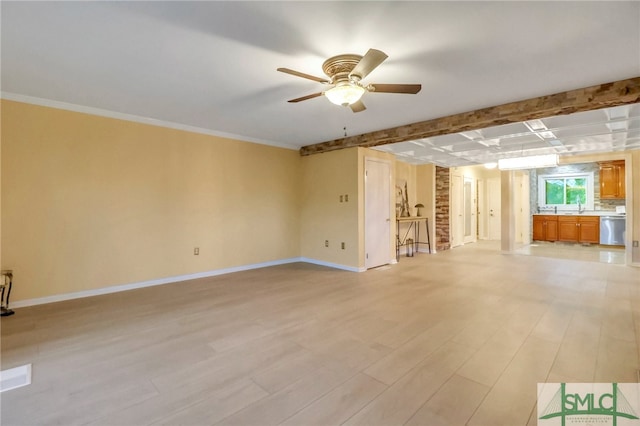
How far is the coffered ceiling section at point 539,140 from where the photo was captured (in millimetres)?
3783

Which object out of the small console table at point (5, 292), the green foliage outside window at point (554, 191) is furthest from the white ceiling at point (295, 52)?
the green foliage outside window at point (554, 191)

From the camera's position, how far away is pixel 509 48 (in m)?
2.24

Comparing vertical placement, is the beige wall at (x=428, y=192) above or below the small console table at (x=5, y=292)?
above

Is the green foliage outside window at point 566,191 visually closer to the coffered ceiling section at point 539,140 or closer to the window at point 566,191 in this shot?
the window at point 566,191

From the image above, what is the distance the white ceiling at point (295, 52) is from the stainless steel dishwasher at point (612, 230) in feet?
18.5

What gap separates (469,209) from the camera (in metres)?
8.88

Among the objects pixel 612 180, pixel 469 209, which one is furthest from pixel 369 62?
pixel 612 180

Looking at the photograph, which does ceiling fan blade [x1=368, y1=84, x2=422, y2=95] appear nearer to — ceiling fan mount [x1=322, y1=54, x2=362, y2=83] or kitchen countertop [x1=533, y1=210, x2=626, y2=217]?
ceiling fan mount [x1=322, y1=54, x2=362, y2=83]

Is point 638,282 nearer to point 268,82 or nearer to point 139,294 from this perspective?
point 268,82

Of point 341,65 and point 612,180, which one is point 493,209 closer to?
point 612,180

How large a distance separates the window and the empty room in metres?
3.25

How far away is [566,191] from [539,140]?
19.5ft

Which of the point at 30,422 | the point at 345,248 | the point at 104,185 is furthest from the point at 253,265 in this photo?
the point at 30,422

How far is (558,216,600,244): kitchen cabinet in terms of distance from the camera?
8.17m
